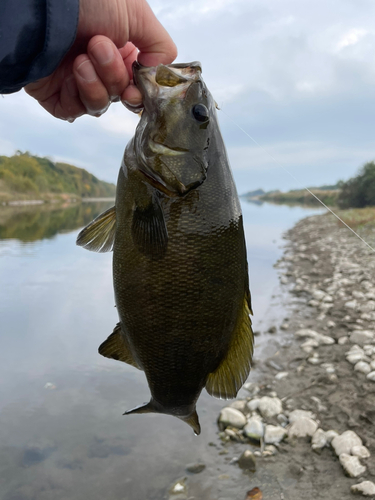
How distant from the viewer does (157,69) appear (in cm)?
188

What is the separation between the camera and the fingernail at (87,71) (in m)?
2.05

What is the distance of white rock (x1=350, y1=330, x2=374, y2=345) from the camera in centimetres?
644

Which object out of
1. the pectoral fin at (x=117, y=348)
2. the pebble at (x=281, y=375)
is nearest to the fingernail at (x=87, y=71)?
the pectoral fin at (x=117, y=348)

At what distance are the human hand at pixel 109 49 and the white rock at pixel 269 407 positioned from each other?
3.90 m

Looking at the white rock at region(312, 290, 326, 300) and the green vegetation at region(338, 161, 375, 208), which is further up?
the green vegetation at region(338, 161, 375, 208)

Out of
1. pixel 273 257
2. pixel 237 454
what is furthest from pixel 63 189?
pixel 237 454

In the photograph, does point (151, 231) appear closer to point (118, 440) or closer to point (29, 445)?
point (118, 440)

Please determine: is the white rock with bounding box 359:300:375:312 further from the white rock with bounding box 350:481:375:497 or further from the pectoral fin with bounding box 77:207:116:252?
the pectoral fin with bounding box 77:207:116:252

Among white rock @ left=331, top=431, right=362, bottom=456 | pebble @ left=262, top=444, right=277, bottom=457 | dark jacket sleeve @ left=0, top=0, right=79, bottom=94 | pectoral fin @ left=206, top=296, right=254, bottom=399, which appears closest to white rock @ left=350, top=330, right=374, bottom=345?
white rock @ left=331, top=431, right=362, bottom=456

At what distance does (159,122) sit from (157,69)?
27cm

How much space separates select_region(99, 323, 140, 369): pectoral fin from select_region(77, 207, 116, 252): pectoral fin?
→ 1.44 feet

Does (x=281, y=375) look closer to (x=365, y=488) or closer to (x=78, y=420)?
(x=365, y=488)

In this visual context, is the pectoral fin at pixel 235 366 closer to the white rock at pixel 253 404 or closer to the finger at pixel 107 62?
the finger at pixel 107 62

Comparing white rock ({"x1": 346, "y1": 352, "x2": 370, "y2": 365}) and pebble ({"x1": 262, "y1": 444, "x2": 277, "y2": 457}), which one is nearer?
pebble ({"x1": 262, "y1": 444, "x2": 277, "y2": 457})
